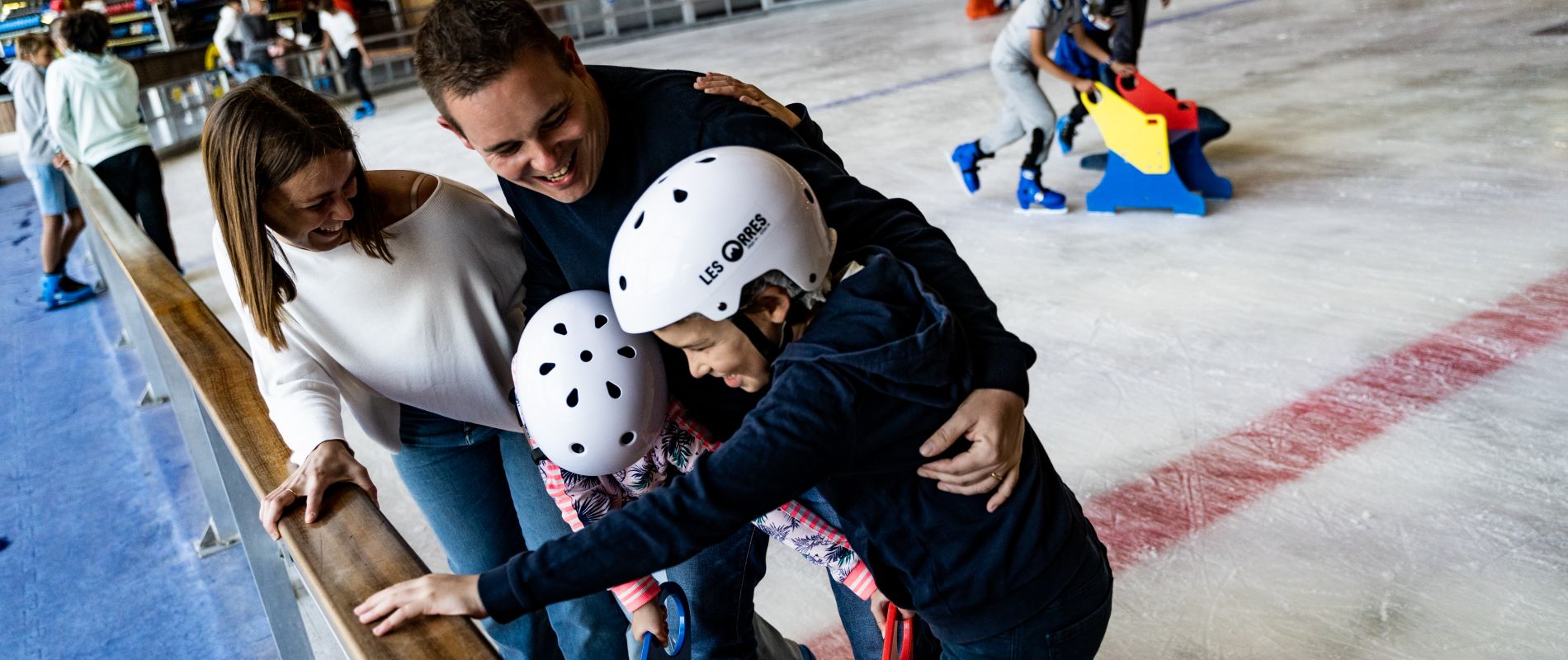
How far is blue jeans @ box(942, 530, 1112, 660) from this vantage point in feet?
4.74

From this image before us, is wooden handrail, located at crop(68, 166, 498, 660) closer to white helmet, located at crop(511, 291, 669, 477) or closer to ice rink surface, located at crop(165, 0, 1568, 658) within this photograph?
white helmet, located at crop(511, 291, 669, 477)

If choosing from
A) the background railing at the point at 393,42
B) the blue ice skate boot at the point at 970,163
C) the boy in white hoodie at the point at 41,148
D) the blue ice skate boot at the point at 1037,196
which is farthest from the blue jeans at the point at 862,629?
the background railing at the point at 393,42

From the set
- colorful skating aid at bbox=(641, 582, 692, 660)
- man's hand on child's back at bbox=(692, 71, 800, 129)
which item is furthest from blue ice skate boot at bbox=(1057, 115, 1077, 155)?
colorful skating aid at bbox=(641, 582, 692, 660)

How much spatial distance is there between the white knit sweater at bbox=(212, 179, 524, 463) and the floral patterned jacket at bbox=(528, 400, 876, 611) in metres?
0.26

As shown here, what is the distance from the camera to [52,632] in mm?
3215

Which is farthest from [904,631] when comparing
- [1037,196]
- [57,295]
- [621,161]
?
[57,295]

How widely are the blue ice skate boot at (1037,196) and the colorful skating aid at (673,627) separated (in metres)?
4.21

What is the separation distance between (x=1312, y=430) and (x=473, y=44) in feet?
8.87

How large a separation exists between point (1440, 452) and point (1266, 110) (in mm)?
4471

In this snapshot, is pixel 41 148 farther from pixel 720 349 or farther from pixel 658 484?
pixel 720 349

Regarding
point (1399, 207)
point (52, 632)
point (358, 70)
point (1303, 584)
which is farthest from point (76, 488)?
point (358, 70)

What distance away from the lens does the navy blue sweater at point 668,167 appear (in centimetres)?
144

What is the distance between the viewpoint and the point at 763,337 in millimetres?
1406

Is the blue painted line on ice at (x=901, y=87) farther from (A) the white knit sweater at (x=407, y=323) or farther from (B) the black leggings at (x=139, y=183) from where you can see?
(A) the white knit sweater at (x=407, y=323)
